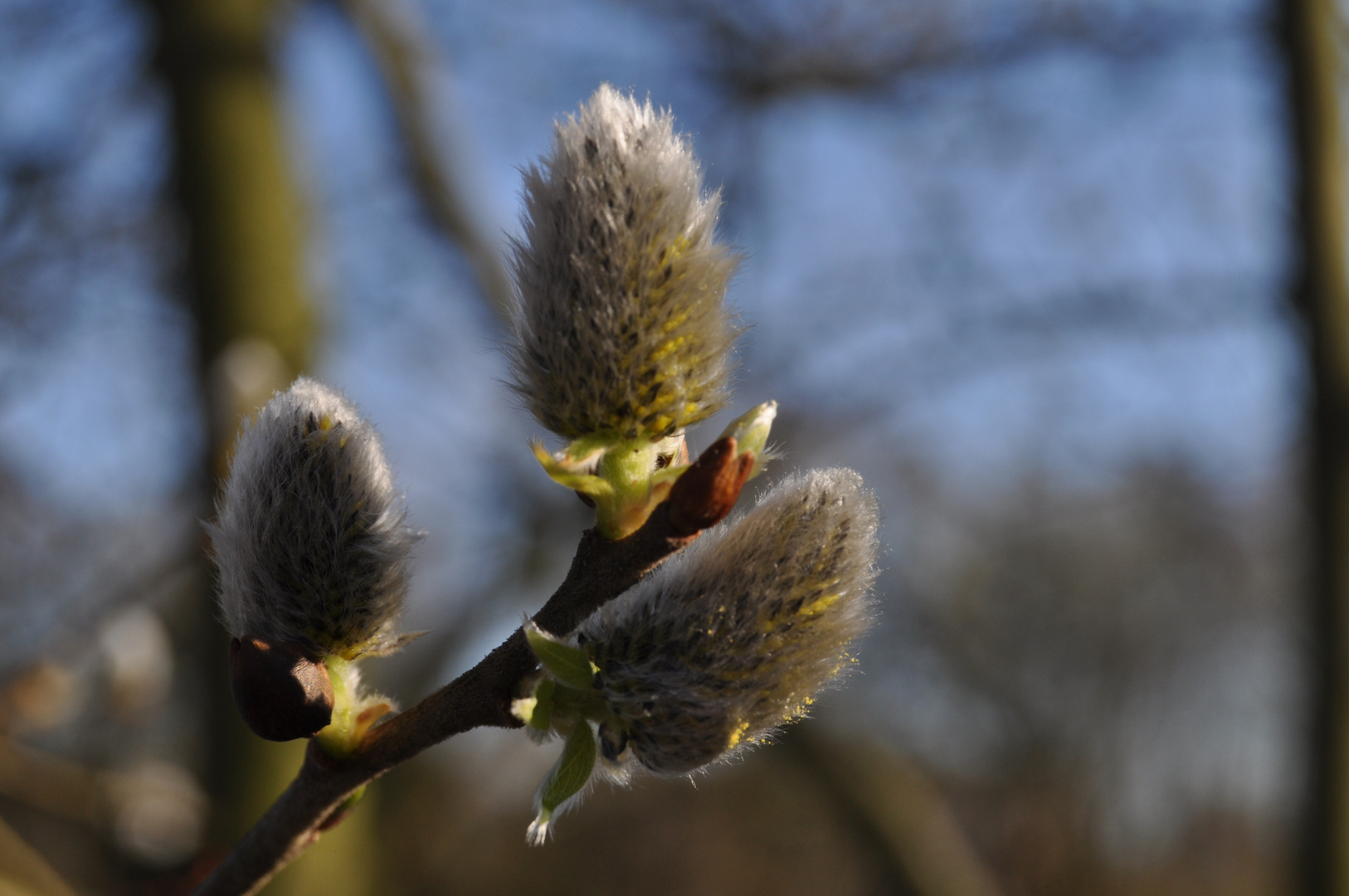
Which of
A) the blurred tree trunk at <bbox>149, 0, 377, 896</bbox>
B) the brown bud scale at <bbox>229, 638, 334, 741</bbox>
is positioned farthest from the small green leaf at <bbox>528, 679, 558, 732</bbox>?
the blurred tree trunk at <bbox>149, 0, 377, 896</bbox>

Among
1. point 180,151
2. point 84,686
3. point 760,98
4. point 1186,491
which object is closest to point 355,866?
point 84,686

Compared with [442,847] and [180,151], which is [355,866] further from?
[442,847]

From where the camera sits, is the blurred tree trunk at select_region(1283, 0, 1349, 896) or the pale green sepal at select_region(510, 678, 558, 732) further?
the blurred tree trunk at select_region(1283, 0, 1349, 896)

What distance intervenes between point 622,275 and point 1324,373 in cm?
288

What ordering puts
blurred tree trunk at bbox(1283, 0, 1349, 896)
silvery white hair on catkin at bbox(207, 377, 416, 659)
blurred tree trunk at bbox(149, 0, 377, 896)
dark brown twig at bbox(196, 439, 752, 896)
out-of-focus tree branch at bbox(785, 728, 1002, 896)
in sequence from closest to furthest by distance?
dark brown twig at bbox(196, 439, 752, 896)
silvery white hair on catkin at bbox(207, 377, 416, 659)
blurred tree trunk at bbox(149, 0, 377, 896)
blurred tree trunk at bbox(1283, 0, 1349, 896)
out-of-focus tree branch at bbox(785, 728, 1002, 896)

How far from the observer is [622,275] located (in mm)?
615

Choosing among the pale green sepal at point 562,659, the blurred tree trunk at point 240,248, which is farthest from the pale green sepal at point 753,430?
the blurred tree trunk at point 240,248

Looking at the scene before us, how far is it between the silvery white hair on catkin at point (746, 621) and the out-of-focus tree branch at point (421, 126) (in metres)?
2.79

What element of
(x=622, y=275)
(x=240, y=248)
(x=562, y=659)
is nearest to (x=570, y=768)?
(x=562, y=659)

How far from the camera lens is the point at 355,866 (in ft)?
8.10

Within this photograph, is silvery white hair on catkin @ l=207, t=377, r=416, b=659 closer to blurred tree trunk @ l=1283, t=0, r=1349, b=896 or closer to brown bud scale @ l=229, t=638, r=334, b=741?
brown bud scale @ l=229, t=638, r=334, b=741

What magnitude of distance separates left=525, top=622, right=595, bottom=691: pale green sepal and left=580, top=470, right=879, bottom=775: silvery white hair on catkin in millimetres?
22

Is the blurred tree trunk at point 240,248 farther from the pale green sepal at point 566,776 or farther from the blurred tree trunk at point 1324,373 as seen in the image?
the blurred tree trunk at point 1324,373

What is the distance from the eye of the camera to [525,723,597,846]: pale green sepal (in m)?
0.69
